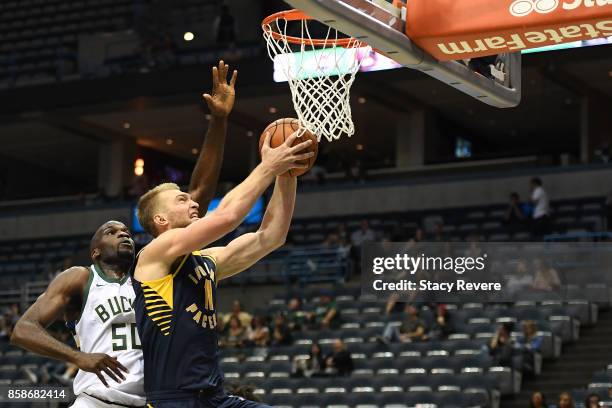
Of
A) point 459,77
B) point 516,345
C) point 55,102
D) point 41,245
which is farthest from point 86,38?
point 459,77

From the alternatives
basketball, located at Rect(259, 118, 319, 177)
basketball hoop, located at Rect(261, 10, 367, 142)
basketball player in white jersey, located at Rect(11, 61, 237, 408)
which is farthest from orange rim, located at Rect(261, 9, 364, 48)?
basketball, located at Rect(259, 118, 319, 177)

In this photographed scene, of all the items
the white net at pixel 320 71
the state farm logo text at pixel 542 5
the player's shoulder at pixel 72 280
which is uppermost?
the state farm logo text at pixel 542 5

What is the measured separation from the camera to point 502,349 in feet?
50.4

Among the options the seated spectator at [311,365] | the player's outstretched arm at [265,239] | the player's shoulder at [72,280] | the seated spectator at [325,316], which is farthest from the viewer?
the seated spectator at [325,316]

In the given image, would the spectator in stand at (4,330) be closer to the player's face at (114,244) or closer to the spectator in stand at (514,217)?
the spectator in stand at (514,217)

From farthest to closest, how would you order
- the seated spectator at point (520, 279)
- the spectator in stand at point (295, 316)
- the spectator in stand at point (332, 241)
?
the spectator in stand at point (332, 241) < the spectator in stand at point (295, 316) < the seated spectator at point (520, 279)

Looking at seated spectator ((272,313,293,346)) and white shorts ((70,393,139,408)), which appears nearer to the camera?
white shorts ((70,393,139,408))

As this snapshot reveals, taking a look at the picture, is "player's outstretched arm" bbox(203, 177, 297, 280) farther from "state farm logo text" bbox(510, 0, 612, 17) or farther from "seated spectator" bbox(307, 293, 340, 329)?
"seated spectator" bbox(307, 293, 340, 329)

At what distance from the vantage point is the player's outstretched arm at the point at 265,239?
17.7ft

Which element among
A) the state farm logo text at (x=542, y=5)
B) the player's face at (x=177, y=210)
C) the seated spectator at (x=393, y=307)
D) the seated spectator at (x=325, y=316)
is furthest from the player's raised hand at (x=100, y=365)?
the seated spectator at (x=393, y=307)

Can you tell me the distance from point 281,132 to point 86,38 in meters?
25.0

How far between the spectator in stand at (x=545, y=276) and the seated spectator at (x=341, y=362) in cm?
284

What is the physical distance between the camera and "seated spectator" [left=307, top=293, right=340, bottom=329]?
18286 millimetres

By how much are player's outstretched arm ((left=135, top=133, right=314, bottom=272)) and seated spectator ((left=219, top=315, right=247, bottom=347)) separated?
1352cm
